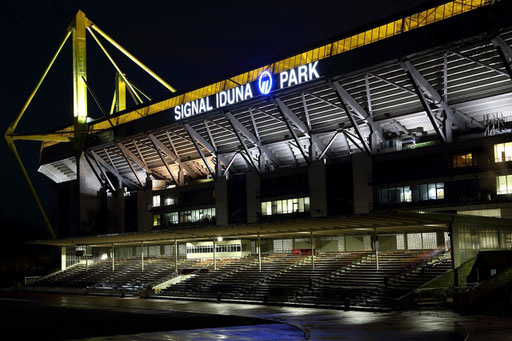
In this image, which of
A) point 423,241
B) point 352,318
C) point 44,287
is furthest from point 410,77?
point 44,287

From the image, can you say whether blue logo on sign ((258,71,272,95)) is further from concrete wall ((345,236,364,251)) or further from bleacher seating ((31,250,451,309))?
concrete wall ((345,236,364,251))

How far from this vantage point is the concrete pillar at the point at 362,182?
68.4 m

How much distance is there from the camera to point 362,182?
2709 inches

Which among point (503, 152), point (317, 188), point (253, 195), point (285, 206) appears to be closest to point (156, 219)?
point (253, 195)

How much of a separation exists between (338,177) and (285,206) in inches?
371

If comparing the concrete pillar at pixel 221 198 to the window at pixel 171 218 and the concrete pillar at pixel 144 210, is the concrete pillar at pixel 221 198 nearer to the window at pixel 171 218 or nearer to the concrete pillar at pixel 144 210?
the window at pixel 171 218

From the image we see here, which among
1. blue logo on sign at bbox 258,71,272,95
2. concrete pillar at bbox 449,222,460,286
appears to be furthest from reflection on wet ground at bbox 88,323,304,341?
blue logo on sign at bbox 258,71,272,95

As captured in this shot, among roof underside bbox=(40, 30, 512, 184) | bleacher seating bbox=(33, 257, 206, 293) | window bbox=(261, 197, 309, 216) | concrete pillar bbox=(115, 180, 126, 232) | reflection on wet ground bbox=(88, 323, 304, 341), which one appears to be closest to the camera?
reflection on wet ground bbox=(88, 323, 304, 341)

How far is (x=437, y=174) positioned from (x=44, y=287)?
49.9 metres

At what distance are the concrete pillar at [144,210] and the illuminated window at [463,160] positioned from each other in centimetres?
5267

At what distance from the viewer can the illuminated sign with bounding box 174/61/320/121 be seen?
64750 mm

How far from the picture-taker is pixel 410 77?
58.1 m

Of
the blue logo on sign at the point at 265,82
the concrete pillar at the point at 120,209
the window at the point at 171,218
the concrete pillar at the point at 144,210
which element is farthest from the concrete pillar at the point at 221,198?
the concrete pillar at the point at 120,209

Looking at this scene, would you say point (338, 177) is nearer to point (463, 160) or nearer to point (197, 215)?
point (463, 160)
